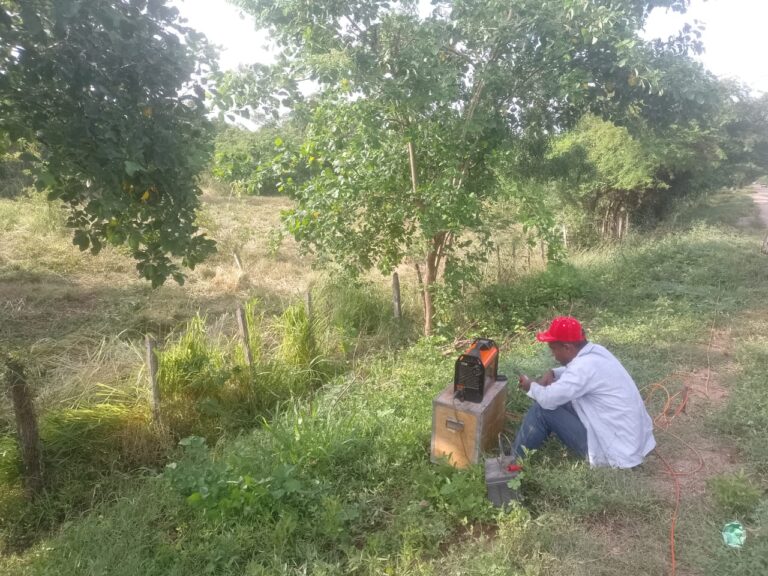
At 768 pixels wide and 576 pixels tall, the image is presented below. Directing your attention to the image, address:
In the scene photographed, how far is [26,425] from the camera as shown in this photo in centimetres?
351

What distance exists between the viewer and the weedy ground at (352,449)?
8.87ft

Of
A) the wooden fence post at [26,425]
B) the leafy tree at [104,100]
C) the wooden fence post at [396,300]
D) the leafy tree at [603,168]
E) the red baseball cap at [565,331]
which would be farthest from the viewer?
the leafy tree at [603,168]

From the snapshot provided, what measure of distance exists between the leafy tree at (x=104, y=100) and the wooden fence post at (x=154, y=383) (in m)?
1.65

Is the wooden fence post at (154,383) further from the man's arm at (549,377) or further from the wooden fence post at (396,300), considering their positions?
the wooden fence post at (396,300)

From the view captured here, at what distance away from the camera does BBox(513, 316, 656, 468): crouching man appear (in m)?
3.12

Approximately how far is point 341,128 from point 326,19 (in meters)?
1.06

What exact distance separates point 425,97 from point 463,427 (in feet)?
10.5

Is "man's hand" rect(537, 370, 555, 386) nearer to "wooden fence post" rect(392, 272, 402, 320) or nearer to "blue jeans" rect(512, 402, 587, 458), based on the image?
"blue jeans" rect(512, 402, 587, 458)

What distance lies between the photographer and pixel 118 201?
7.88 ft

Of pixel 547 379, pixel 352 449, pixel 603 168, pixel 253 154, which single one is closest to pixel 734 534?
pixel 547 379

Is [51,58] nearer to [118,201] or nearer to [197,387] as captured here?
[118,201]

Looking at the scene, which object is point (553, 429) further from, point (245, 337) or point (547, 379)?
point (245, 337)

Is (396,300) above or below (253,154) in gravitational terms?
below

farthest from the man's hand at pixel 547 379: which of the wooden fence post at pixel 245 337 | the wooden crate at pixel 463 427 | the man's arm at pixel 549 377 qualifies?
the wooden fence post at pixel 245 337
